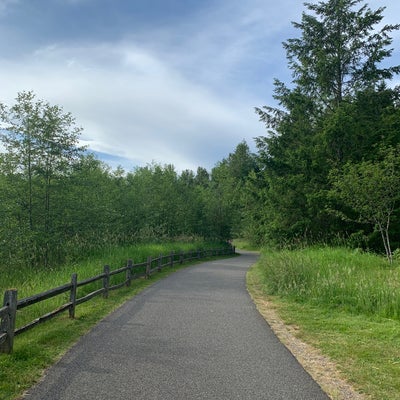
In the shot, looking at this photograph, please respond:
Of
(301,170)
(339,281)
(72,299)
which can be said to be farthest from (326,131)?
(72,299)

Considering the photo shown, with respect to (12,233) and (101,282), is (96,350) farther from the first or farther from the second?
(12,233)

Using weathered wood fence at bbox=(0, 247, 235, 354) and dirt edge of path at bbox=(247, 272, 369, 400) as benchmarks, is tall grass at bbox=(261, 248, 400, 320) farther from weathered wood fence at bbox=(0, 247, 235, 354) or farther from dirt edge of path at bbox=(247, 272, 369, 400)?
weathered wood fence at bbox=(0, 247, 235, 354)

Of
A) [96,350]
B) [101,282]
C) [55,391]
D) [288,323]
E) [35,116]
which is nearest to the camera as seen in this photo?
[55,391]

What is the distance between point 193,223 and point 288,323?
3158 cm

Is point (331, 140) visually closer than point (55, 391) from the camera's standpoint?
No

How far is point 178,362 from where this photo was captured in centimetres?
510

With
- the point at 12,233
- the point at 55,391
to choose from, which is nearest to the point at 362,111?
the point at 12,233

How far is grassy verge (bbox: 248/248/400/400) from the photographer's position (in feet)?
16.2

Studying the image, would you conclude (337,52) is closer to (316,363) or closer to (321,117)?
(321,117)

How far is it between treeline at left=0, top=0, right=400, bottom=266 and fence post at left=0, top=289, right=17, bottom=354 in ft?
30.6

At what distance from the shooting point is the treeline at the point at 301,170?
14.8 metres

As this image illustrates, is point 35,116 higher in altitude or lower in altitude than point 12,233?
higher

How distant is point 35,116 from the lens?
14938 mm

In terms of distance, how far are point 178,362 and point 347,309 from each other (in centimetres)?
497
